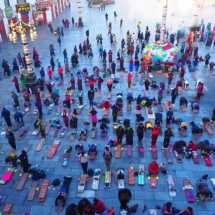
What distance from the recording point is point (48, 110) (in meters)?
15.6

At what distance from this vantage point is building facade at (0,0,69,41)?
1209 inches

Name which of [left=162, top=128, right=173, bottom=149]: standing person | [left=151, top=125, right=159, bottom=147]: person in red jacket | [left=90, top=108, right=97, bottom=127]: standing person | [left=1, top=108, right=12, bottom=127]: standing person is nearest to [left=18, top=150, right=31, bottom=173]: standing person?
[left=1, top=108, right=12, bottom=127]: standing person

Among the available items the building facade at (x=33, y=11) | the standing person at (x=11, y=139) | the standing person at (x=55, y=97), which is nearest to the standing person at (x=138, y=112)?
the standing person at (x=55, y=97)

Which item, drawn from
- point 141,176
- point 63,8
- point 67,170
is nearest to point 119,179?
point 141,176

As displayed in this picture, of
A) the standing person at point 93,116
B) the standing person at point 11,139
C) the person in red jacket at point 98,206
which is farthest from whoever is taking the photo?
the standing person at point 93,116

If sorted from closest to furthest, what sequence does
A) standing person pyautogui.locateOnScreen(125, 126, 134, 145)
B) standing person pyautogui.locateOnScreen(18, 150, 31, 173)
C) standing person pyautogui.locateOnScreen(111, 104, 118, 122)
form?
1. standing person pyautogui.locateOnScreen(18, 150, 31, 173)
2. standing person pyautogui.locateOnScreen(125, 126, 134, 145)
3. standing person pyautogui.locateOnScreen(111, 104, 118, 122)

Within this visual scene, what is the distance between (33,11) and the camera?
3744cm

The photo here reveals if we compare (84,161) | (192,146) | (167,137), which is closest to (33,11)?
(167,137)

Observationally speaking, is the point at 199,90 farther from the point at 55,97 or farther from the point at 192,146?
the point at 55,97

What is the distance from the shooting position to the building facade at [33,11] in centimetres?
3070

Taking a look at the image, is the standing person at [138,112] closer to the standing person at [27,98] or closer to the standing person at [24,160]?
the standing person at [24,160]

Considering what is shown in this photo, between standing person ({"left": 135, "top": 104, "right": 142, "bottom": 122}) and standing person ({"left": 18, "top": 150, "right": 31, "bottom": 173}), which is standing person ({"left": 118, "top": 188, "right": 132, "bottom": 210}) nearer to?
standing person ({"left": 18, "top": 150, "right": 31, "bottom": 173})

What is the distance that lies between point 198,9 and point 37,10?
32.7 m

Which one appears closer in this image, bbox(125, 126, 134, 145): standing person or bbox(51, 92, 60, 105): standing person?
bbox(125, 126, 134, 145): standing person
